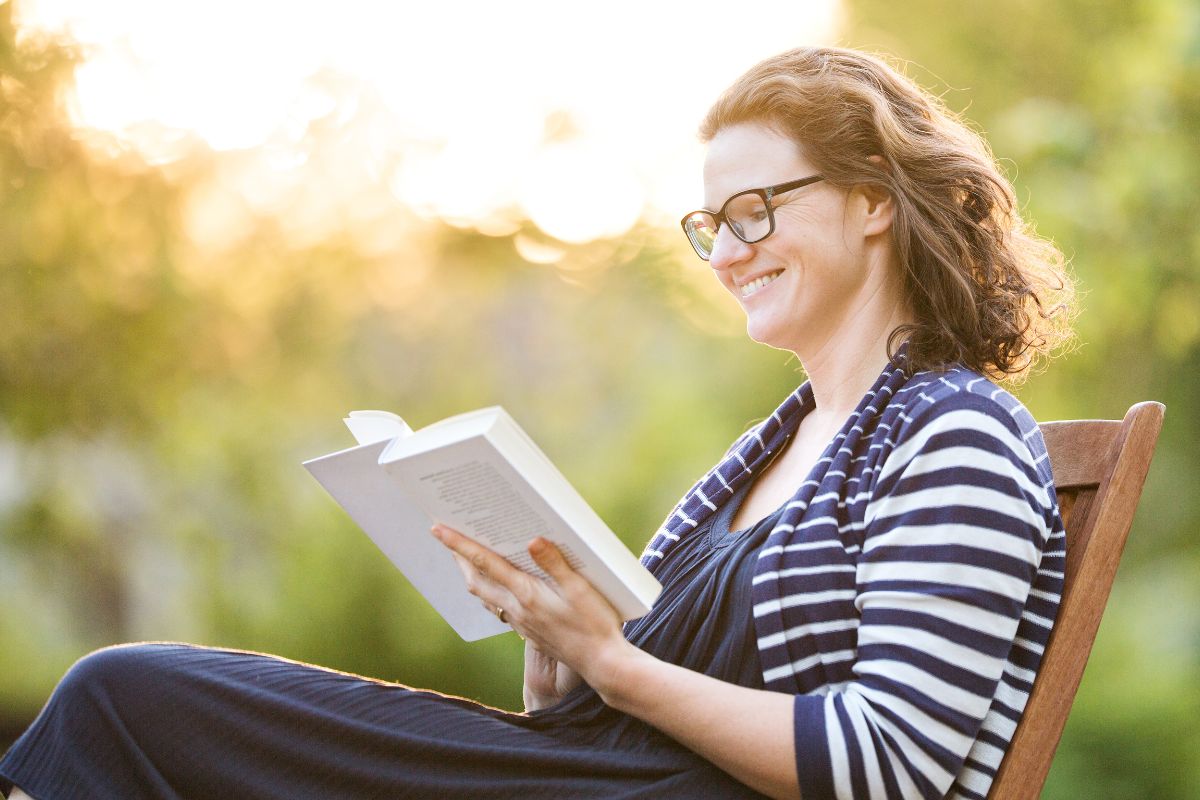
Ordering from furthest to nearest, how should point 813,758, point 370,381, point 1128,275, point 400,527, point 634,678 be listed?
point 370,381, point 1128,275, point 400,527, point 634,678, point 813,758

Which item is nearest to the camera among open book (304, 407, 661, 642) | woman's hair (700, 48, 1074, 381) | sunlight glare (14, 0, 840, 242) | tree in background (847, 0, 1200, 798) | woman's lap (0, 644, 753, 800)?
open book (304, 407, 661, 642)

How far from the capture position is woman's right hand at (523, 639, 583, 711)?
1855mm

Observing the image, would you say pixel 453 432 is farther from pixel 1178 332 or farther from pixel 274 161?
pixel 274 161

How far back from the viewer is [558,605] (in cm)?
141

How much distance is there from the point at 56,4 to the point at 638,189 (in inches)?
189

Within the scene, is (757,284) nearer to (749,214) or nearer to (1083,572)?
(749,214)

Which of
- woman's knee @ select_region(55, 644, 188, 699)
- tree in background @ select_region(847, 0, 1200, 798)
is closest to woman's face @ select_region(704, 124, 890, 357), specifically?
tree in background @ select_region(847, 0, 1200, 798)

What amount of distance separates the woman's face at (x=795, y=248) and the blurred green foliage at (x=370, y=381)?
6.27 ft

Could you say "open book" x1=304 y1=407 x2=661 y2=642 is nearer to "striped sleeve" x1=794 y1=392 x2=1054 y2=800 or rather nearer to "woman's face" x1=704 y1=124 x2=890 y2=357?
"striped sleeve" x1=794 y1=392 x2=1054 y2=800

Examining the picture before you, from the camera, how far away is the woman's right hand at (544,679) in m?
1.86

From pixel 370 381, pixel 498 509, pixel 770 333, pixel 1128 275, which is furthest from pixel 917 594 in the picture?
pixel 370 381

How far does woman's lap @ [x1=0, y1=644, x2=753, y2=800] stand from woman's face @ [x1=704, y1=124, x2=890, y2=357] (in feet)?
2.48

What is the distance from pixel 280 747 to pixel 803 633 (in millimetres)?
695

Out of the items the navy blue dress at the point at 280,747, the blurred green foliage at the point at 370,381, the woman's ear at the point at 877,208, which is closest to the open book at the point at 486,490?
the navy blue dress at the point at 280,747
